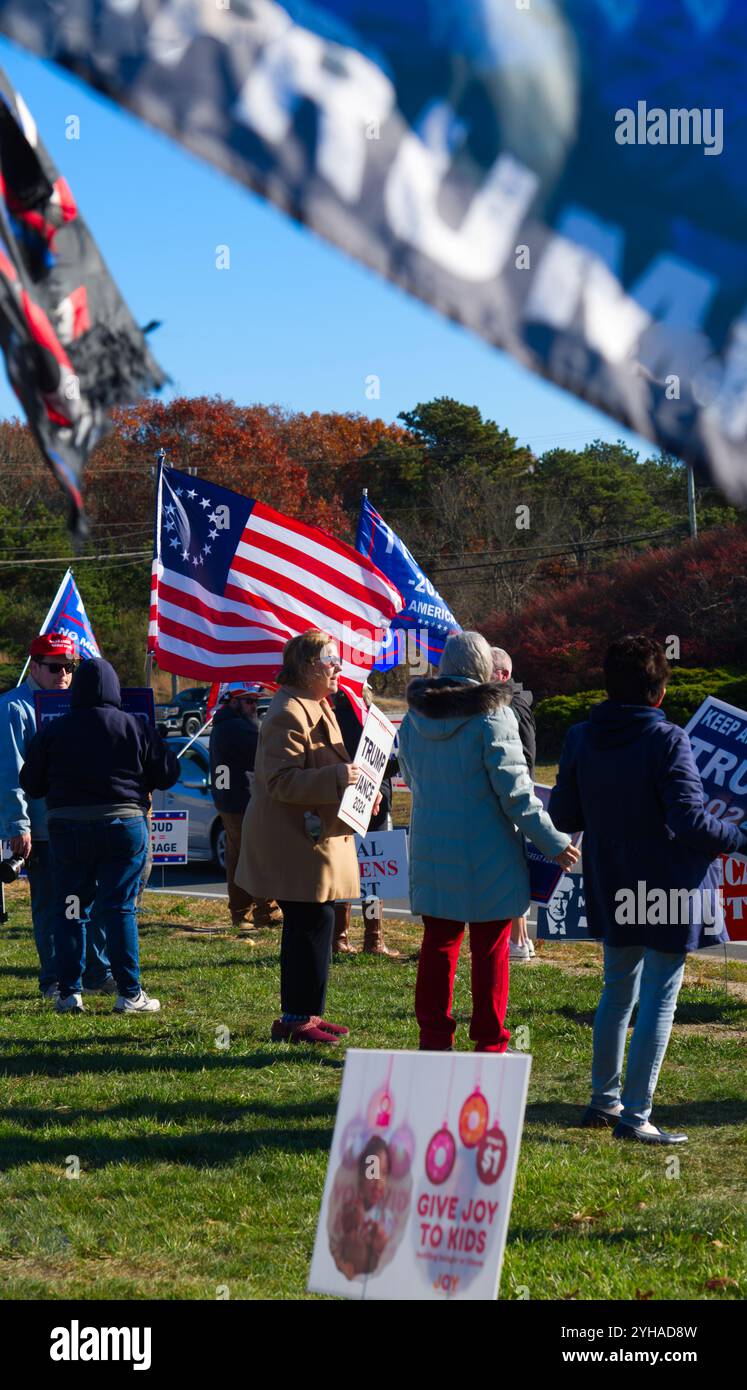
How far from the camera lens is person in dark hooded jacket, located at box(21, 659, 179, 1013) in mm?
7621

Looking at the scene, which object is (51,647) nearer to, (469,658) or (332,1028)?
(332,1028)

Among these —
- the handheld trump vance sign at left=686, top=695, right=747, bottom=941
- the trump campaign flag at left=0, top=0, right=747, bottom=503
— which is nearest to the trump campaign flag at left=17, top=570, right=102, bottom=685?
the handheld trump vance sign at left=686, top=695, right=747, bottom=941

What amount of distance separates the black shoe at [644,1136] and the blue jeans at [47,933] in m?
3.66

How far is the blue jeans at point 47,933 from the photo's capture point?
8.36 meters

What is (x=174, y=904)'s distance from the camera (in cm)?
1337

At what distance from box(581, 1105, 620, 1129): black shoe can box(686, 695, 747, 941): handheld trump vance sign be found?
6.20ft

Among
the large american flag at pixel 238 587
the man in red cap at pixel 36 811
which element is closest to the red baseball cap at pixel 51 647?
the man in red cap at pixel 36 811

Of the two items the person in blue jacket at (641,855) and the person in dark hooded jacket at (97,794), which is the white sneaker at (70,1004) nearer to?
the person in dark hooded jacket at (97,794)

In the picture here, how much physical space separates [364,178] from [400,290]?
101 mm

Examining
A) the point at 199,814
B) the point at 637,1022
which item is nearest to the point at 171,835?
the point at 199,814

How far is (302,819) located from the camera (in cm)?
680

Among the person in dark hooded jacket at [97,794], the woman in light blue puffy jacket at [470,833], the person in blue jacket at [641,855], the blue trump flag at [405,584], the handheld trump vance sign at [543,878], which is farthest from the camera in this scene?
the blue trump flag at [405,584]

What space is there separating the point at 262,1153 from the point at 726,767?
11.3 ft
